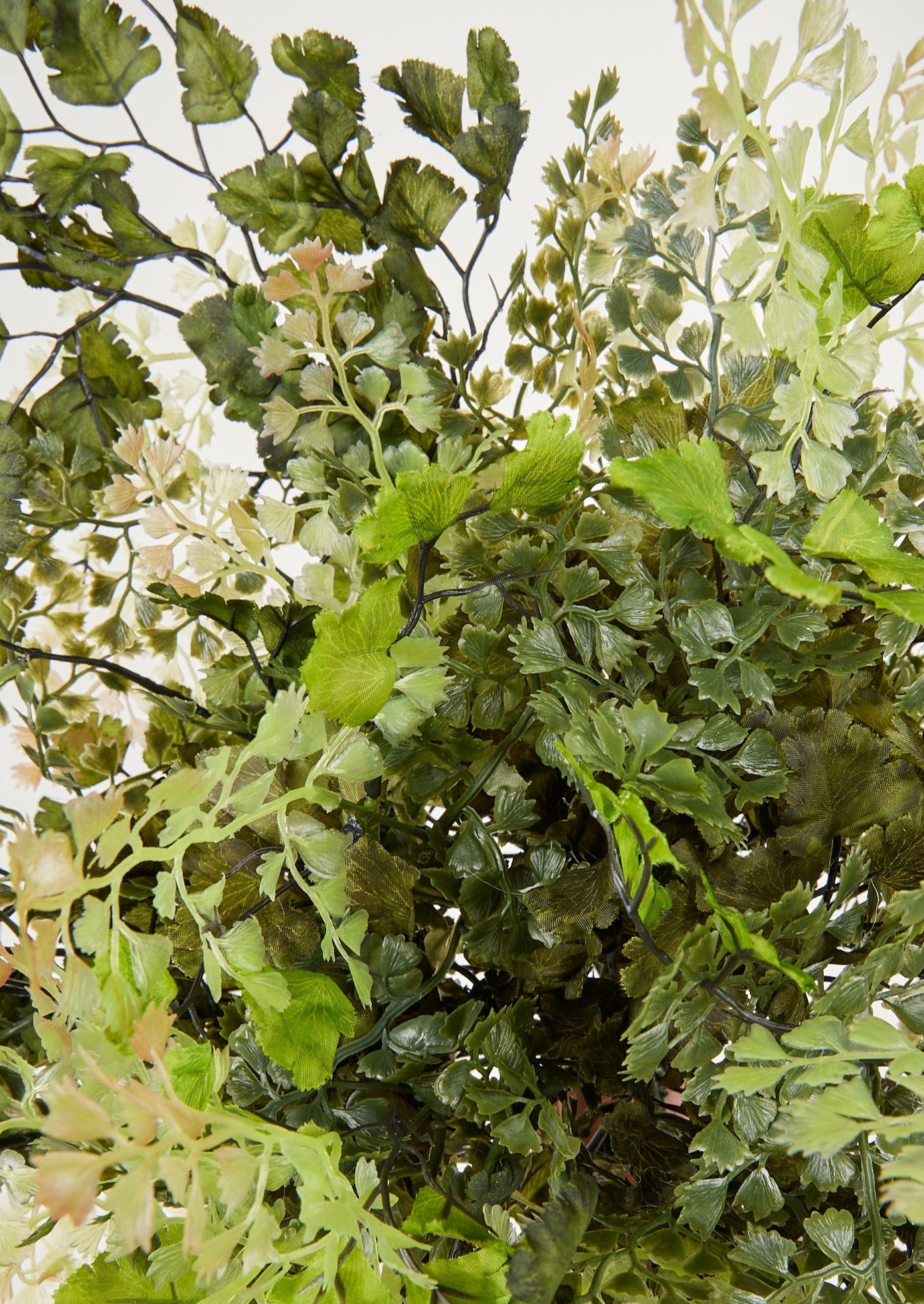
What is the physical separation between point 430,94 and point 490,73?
0.06 feet

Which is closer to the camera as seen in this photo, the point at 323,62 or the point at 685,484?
the point at 685,484

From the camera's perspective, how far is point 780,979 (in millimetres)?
229

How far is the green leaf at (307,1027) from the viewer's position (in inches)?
9.0

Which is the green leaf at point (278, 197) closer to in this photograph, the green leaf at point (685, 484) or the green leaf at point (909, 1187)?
the green leaf at point (685, 484)

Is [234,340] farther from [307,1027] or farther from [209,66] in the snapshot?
[307,1027]

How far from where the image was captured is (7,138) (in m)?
0.31

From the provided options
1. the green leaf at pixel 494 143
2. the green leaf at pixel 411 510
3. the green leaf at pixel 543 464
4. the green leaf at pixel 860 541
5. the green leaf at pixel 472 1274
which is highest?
the green leaf at pixel 494 143

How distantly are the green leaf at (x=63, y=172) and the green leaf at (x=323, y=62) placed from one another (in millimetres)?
55

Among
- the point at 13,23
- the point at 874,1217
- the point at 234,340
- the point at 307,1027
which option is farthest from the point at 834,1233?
the point at 13,23

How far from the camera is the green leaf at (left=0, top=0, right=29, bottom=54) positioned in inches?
11.6

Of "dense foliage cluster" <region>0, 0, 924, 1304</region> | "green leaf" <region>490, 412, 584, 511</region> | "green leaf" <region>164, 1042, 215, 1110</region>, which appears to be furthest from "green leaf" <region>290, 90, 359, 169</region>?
"green leaf" <region>164, 1042, 215, 1110</region>

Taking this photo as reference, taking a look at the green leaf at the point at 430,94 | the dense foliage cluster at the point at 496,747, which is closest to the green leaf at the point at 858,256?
the dense foliage cluster at the point at 496,747

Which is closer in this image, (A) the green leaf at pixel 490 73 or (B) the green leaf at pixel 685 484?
(B) the green leaf at pixel 685 484

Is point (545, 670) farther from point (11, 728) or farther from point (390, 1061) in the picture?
point (11, 728)
